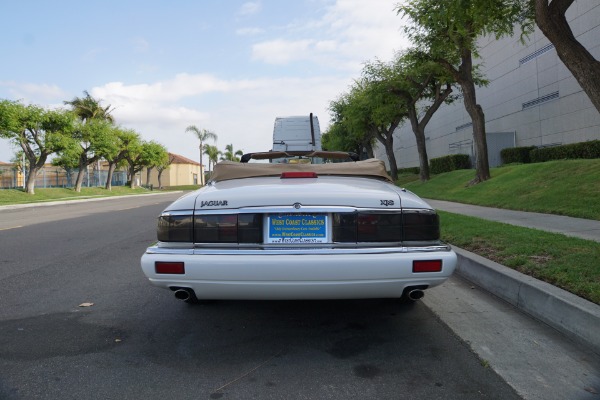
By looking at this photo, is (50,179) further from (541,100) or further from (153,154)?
(541,100)

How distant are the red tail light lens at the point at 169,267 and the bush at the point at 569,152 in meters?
18.3

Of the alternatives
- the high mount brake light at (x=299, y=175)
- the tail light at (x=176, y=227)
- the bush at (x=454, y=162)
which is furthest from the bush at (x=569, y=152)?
the tail light at (x=176, y=227)

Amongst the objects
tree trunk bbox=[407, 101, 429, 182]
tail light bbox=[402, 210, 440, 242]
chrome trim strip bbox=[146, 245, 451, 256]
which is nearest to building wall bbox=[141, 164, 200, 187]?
tree trunk bbox=[407, 101, 429, 182]

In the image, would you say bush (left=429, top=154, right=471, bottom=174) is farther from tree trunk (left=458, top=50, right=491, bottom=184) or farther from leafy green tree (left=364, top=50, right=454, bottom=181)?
tree trunk (left=458, top=50, right=491, bottom=184)

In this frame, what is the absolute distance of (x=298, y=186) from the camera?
3396 millimetres

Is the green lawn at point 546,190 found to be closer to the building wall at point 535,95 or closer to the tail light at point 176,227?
the building wall at point 535,95

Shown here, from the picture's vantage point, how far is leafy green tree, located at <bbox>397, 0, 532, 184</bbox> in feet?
27.1

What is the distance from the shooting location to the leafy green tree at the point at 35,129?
30188 millimetres

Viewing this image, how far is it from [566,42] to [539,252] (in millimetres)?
4533

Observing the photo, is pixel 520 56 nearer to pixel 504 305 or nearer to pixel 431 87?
pixel 431 87

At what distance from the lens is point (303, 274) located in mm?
2977

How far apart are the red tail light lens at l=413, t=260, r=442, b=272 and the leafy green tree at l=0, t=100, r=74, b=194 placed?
33523mm

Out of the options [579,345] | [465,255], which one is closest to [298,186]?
[579,345]

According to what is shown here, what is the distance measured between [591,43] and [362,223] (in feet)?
70.6
